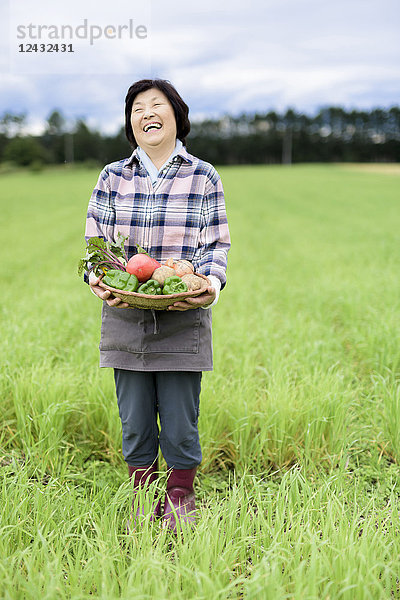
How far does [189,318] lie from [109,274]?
38cm

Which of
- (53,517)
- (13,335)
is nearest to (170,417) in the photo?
(53,517)

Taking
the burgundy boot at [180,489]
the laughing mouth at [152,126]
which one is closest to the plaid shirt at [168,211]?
the laughing mouth at [152,126]

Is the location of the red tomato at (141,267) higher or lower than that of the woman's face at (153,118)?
lower

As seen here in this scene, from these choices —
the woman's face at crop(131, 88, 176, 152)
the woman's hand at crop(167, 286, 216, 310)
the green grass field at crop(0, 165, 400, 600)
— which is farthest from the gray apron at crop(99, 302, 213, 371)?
the woman's face at crop(131, 88, 176, 152)

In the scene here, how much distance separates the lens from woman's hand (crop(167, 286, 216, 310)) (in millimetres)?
1798

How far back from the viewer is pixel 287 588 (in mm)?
1627

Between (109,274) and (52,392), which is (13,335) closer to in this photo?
(52,392)

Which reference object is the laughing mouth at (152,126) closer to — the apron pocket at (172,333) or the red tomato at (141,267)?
the red tomato at (141,267)

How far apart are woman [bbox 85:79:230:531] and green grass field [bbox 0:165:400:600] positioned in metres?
0.33

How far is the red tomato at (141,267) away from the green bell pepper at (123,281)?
23 millimetres

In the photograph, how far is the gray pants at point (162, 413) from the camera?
2.06 meters

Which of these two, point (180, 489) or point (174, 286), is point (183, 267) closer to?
point (174, 286)

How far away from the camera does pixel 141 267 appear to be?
6.00ft

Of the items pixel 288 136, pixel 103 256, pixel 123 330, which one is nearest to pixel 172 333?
pixel 123 330
